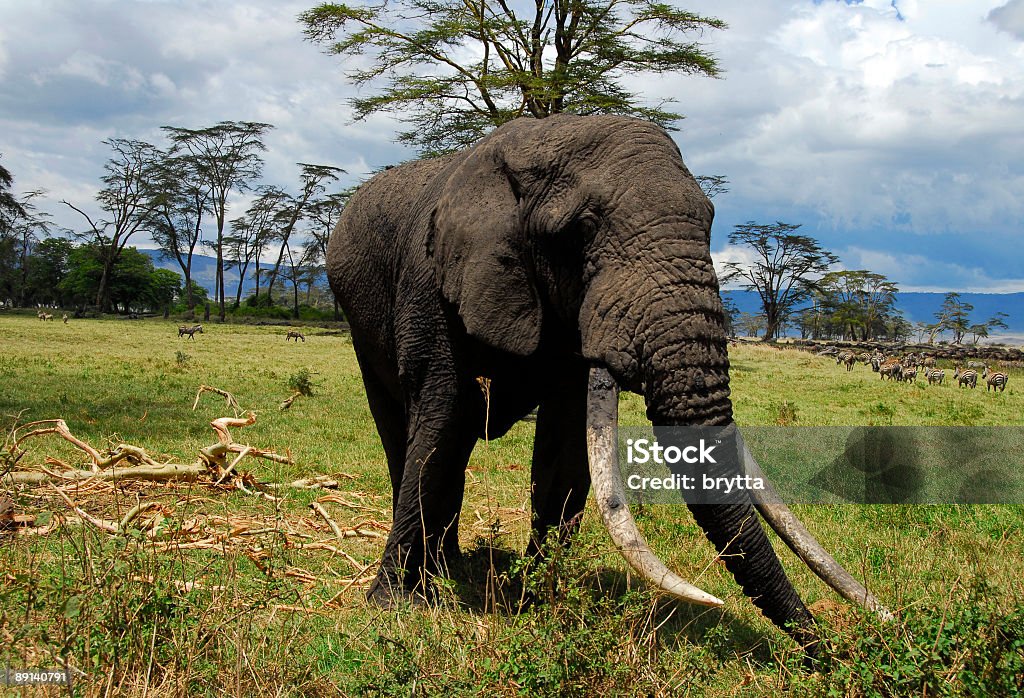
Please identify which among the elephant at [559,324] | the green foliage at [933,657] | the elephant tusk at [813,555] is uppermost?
the elephant at [559,324]

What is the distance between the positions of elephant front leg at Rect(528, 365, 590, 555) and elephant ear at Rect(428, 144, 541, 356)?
2.77 feet

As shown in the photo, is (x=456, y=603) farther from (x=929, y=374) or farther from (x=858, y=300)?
(x=858, y=300)

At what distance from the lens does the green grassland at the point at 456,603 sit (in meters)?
3.08

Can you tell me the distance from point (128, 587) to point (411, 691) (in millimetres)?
1197

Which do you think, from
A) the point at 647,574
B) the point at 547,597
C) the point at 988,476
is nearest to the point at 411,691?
the point at 547,597

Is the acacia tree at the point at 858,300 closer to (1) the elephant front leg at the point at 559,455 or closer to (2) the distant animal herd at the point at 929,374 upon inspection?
(2) the distant animal herd at the point at 929,374

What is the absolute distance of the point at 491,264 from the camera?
384 centimetres

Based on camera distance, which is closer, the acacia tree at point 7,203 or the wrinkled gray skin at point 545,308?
the wrinkled gray skin at point 545,308

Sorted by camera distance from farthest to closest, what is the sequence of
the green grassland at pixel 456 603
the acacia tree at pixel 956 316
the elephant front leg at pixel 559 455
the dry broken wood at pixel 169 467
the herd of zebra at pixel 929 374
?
the acacia tree at pixel 956 316
the herd of zebra at pixel 929 374
the dry broken wood at pixel 169 467
the elephant front leg at pixel 559 455
the green grassland at pixel 456 603

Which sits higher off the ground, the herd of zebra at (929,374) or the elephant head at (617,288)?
the elephant head at (617,288)

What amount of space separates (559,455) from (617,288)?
1.60 metres

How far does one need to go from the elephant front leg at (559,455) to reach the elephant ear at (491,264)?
2.77 ft

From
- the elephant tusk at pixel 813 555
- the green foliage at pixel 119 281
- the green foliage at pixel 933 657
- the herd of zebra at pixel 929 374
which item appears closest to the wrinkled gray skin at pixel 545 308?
the elephant tusk at pixel 813 555

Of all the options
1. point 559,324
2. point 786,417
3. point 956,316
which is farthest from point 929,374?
point 956,316
